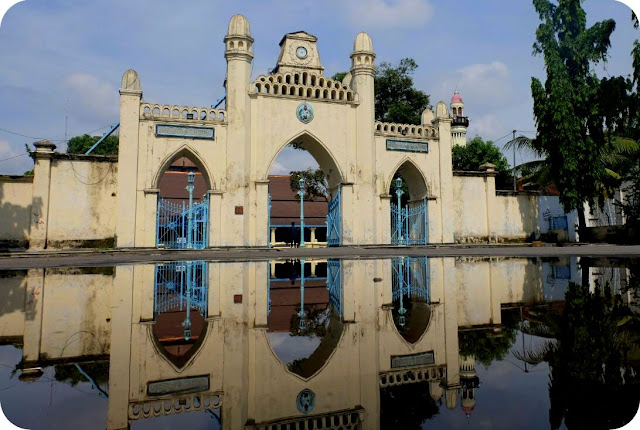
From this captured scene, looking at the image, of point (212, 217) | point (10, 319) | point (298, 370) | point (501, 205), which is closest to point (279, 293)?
point (10, 319)

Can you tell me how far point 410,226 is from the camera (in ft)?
72.2

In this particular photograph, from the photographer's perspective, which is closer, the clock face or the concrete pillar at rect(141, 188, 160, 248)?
the concrete pillar at rect(141, 188, 160, 248)

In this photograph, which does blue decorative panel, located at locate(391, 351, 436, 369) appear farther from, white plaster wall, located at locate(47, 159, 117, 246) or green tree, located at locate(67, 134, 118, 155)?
green tree, located at locate(67, 134, 118, 155)

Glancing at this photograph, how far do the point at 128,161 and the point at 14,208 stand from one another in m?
4.48

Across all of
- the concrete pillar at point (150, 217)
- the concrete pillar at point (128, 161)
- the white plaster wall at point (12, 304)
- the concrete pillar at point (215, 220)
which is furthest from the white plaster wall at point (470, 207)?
the white plaster wall at point (12, 304)

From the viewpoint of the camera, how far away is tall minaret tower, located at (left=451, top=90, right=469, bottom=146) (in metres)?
53.9

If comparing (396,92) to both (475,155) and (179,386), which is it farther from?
(179,386)

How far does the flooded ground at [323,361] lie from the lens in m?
1.75

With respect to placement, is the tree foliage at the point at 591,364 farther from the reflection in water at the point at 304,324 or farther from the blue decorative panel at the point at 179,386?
the blue decorative panel at the point at 179,386

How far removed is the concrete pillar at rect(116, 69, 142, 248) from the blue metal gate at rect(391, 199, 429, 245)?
11146mm

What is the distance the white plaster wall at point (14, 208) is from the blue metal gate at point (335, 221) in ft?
39.2

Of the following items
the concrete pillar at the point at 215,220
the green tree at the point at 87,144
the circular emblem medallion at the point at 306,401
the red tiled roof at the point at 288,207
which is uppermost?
the green tree at the point at 87,144

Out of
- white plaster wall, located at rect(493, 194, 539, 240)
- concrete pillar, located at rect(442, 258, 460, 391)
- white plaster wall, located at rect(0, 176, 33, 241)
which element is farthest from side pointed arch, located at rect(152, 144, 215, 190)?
white plaster wall, located at rect(493, 194, 539, 240)

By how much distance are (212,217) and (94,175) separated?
15.5 ft
